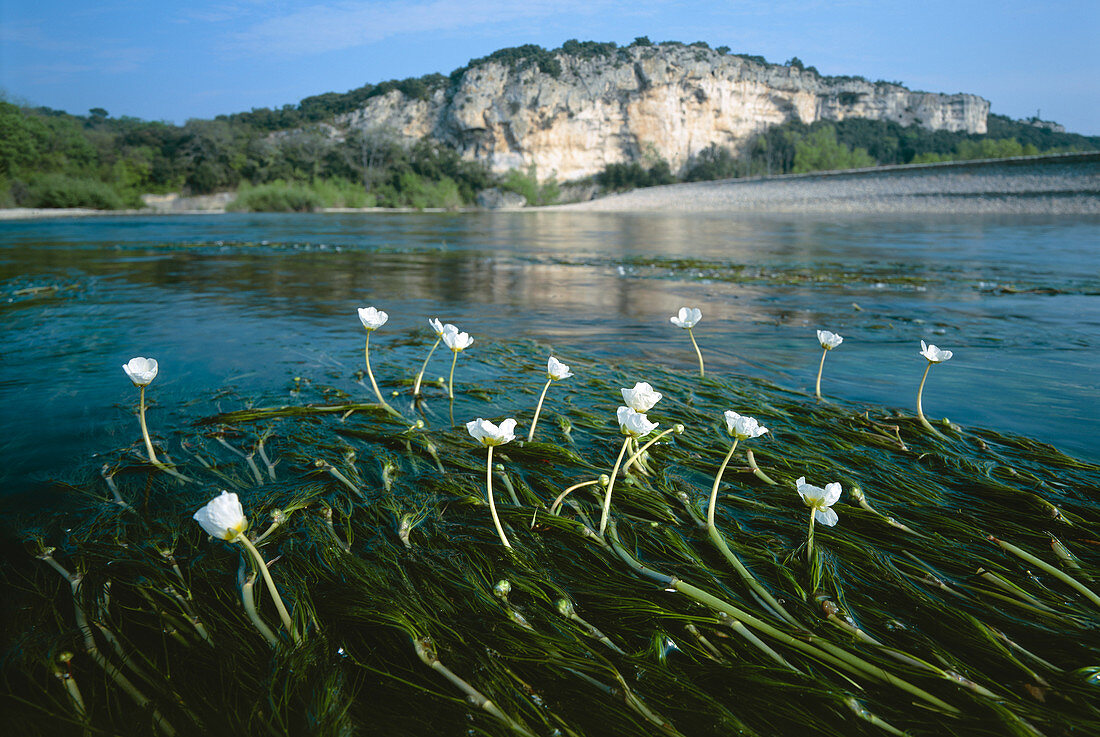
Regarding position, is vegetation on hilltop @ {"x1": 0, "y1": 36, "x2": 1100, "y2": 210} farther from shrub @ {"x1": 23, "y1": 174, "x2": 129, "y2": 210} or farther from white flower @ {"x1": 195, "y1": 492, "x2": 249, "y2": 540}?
white flower @ {"x1": 195, "y1": 492, "x2": 249, "y2": 540}

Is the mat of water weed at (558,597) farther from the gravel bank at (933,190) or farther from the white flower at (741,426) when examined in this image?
the gravel bank at (933,190)

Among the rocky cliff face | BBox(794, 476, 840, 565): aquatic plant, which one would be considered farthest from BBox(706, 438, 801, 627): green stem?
the rocky cliff face

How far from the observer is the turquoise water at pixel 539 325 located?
269cm

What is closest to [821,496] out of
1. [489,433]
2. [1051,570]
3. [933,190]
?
[1051,570]

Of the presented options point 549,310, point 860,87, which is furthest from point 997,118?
A: point 549,310

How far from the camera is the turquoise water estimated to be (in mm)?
2689

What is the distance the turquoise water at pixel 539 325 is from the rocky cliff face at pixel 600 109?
71.1 m

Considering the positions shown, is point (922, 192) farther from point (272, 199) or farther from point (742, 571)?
point (272, 199)

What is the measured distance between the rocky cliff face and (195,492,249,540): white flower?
78081 mm

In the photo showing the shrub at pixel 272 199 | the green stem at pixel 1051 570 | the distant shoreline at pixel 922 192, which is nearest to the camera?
the green stem at pixel 1051 570

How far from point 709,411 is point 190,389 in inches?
107

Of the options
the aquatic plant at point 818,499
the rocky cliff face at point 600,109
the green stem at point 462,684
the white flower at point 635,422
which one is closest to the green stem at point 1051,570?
Answer: the aquatic plant at point 818,499

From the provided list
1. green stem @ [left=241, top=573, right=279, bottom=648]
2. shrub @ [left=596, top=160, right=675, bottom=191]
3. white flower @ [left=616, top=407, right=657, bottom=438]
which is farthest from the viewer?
shrub @ [left=596, top=160, right=675, bottom=191]

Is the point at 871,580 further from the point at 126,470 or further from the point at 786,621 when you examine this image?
the point at 126,470
